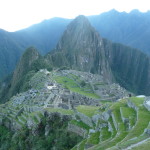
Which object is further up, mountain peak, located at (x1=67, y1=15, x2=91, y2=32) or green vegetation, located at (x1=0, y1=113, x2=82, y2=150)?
mountain peak, located at (x1=67, y1=15, x2=91, y2=32)

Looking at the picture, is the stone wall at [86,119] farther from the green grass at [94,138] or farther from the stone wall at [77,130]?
the green grass at [94,138]

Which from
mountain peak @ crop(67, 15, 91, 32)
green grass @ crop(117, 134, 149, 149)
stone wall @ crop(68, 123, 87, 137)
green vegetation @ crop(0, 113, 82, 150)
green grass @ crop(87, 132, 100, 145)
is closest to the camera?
green grass @ crop(117, 134, 149, 149)

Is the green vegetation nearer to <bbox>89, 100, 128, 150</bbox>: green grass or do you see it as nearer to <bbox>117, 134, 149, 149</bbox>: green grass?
<bbox>89, 100, 128, 150</bbox>: green grass

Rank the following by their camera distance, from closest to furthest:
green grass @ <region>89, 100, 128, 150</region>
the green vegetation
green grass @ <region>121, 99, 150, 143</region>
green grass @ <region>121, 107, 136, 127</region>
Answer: green grass @ <region>89, 100, 128, 150</region> → green grass @ <region>121, 99, 150, 143</region> → green grass @ <region>121, 107, 136, 127</region> → the green vegetation

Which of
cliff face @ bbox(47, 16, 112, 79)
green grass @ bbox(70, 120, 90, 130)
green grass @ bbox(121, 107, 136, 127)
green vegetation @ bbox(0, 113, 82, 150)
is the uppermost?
green grass @ bbox(121, 107, 136, 127)

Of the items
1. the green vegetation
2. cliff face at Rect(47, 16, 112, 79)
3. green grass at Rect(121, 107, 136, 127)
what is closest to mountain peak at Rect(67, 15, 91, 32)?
cliff face at Rect(47, 16, 112, 79)

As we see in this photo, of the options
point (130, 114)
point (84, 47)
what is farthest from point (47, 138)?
point (84, 47)

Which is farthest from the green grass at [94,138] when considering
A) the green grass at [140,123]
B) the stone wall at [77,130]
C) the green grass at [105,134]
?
the green grass at [140,123]

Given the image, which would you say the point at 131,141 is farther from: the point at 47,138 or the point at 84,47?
the point at 84,47

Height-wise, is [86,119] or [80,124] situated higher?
[86,119]
